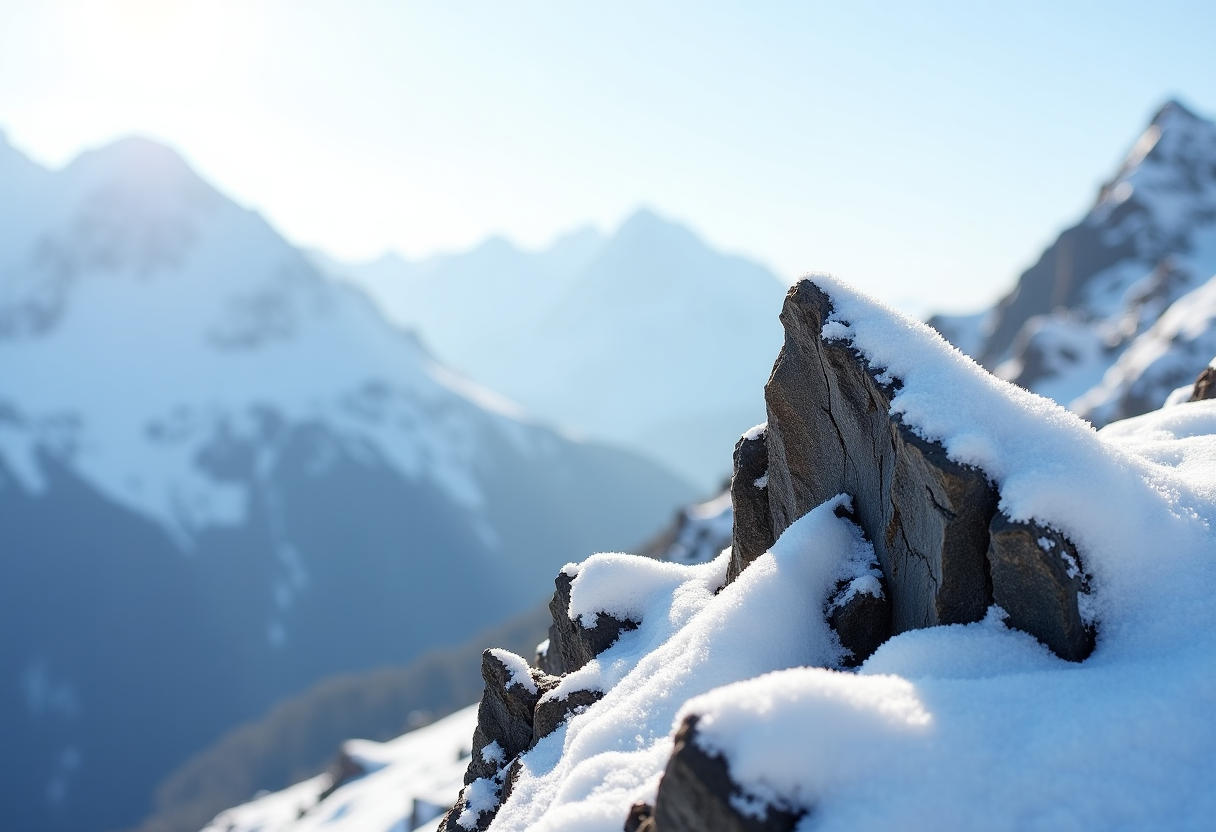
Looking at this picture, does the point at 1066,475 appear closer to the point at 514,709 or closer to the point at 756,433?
the point at 756,433

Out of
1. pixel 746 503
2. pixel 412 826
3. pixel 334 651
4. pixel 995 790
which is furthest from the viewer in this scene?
pixel 334 651

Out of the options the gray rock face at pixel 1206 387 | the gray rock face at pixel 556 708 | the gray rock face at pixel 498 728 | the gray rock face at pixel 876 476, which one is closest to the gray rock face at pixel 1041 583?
the gray rock face at pixel 876 476

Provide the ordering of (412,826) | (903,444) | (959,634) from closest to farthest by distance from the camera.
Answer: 1. (959,634)
2. (903,444)
3. (412,826)

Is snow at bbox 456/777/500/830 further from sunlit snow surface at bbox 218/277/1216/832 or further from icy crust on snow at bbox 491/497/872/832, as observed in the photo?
sunlit snow surface at bbox 218/277/1216/832

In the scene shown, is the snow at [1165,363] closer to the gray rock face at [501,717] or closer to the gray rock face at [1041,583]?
the gray rock face at [501,717]

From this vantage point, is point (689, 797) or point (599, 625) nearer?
point (689, 797)

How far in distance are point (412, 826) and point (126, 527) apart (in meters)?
201

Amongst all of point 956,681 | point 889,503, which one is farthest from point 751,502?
point 956,681

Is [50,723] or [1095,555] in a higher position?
[50,723]

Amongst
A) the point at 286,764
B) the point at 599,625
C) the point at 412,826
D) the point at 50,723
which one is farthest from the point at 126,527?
the point at 599,625

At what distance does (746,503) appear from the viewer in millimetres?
16641

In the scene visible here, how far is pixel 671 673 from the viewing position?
10.8 meters

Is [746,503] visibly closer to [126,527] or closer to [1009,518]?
[1009,518]

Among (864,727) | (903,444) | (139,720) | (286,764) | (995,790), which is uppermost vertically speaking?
(139,720)
